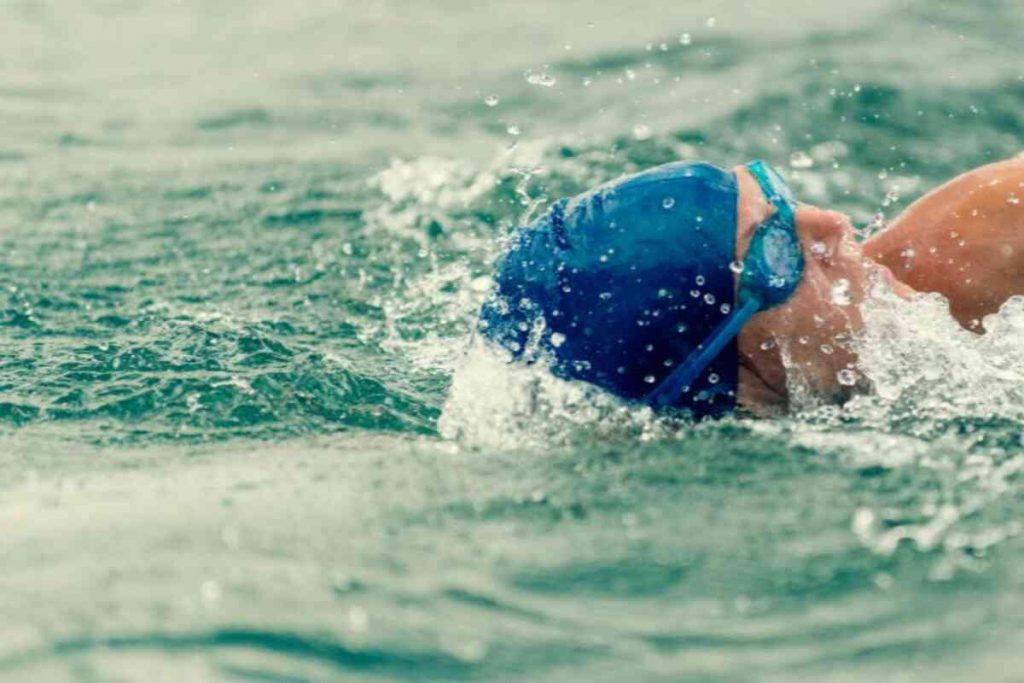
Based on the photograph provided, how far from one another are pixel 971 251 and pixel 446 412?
1647 mm

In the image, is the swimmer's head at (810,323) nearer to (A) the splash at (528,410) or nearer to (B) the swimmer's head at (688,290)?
(B) the swimmer's head at (688,290)

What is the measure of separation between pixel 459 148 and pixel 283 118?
1.26 m

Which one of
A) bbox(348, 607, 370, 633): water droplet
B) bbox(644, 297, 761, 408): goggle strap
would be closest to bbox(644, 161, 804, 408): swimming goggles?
bbox(644, 297, 761, 408): goggle strap

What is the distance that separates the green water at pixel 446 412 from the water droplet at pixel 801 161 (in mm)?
12

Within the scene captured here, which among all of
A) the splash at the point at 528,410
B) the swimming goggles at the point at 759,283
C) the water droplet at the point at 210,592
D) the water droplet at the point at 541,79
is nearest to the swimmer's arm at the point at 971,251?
the swimming goggles at the point at 759,283

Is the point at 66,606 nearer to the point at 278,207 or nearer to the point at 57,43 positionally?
the point at 278,207

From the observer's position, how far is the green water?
3.21m

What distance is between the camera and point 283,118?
342 inches

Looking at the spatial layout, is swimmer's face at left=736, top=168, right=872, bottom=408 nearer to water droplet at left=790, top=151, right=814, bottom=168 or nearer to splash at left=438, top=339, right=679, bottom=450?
splash at left=438, top=339, right=679, bottom=450

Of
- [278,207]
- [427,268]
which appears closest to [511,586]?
[427,268]

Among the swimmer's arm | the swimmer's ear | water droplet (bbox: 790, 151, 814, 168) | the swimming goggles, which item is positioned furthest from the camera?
water droplet (bbox: 790, 151, 814, 168)

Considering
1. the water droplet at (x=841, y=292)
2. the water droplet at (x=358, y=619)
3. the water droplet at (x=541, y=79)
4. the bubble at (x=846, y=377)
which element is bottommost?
the water droplet at (x=358, y=619)

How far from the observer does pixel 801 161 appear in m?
7.37

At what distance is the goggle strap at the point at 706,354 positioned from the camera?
13.8 ft
